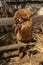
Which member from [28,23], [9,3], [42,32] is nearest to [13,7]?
[9,3]

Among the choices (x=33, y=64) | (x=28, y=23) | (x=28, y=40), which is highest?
(x=28, y=23)

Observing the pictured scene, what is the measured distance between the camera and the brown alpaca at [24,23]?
382 cm

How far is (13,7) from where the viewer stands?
7074mm

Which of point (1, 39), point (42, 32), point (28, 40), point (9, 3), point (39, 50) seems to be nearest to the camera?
point (28, 40)

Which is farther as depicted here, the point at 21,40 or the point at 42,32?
the point at 42,32

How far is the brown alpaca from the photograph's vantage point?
12.5 ft

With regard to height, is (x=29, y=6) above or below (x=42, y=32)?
above

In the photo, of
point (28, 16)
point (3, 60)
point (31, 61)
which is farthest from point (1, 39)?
point (28, 16)

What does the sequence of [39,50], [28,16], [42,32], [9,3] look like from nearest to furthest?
[28,16] < [39,50] < [42,32] < [9,3]

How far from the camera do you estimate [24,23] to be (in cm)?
391

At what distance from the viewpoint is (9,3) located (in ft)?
22.9

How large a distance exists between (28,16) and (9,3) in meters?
3.29

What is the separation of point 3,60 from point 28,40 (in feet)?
2.58

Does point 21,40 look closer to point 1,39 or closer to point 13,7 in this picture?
point 1,39
